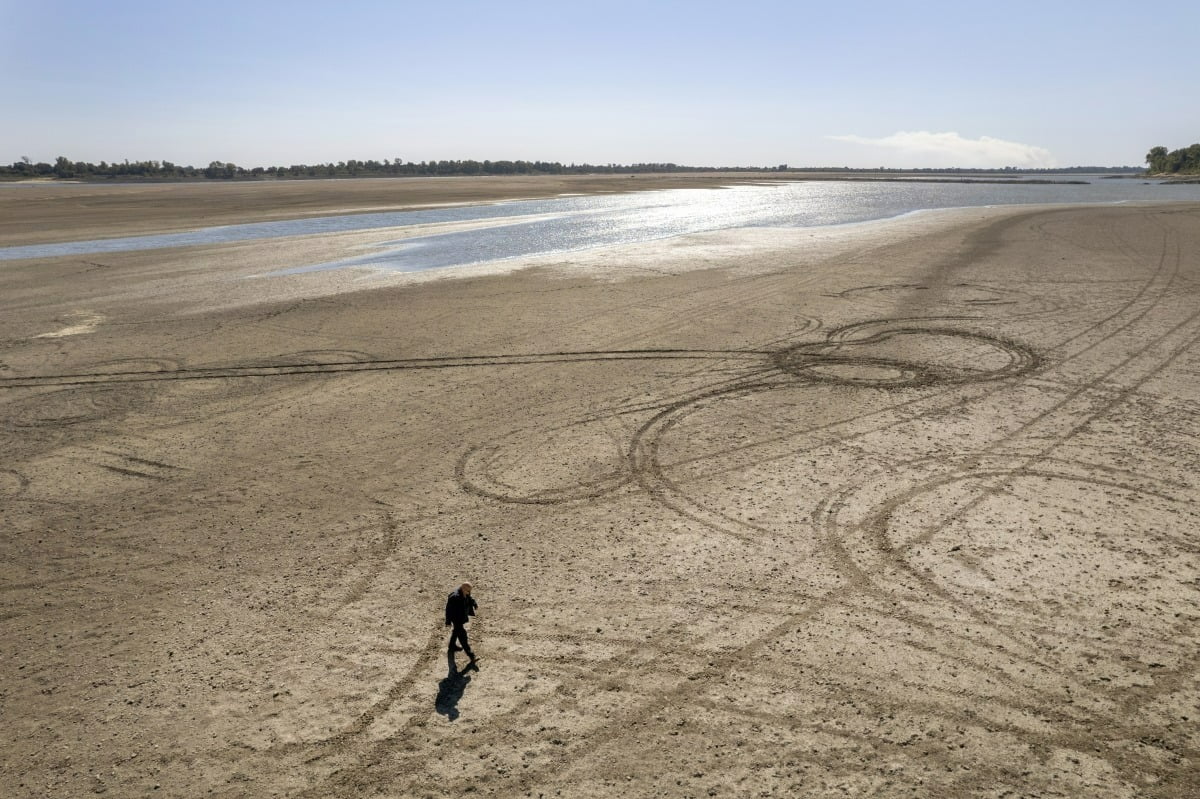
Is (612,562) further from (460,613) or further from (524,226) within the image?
(524,226)

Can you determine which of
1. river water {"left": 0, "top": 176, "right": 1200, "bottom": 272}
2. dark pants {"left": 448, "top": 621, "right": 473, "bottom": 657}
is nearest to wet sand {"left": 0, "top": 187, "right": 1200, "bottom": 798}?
dark pants {"left": 448, "top": 621, "right": 473, "bottom": 657}

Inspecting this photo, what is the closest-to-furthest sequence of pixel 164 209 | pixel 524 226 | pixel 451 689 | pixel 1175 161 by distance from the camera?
pixel 451 689, pixel 524 226, pixel 164 209, pixel 1175 161

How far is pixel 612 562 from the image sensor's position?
948 cm

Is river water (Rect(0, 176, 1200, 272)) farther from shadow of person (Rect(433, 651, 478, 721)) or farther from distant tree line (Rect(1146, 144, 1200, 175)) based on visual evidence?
distant tree line (Rect(1146, 144, 1200, 175))

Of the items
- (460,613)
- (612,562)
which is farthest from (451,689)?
(612,562)

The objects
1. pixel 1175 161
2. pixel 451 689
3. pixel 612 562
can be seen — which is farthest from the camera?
pixel 1175 161

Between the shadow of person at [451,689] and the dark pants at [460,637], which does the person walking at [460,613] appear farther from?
the shadow of person at [451,689]

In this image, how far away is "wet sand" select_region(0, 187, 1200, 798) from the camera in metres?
6.57

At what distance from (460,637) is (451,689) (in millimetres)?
510

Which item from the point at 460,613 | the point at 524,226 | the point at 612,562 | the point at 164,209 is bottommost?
the point at 612,562

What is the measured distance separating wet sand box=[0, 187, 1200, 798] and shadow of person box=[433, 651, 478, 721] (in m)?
0.03

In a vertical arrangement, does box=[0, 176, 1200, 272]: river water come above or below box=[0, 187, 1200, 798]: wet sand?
above

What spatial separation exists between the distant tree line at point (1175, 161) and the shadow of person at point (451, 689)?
633 ft

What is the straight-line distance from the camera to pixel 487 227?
53.2m
